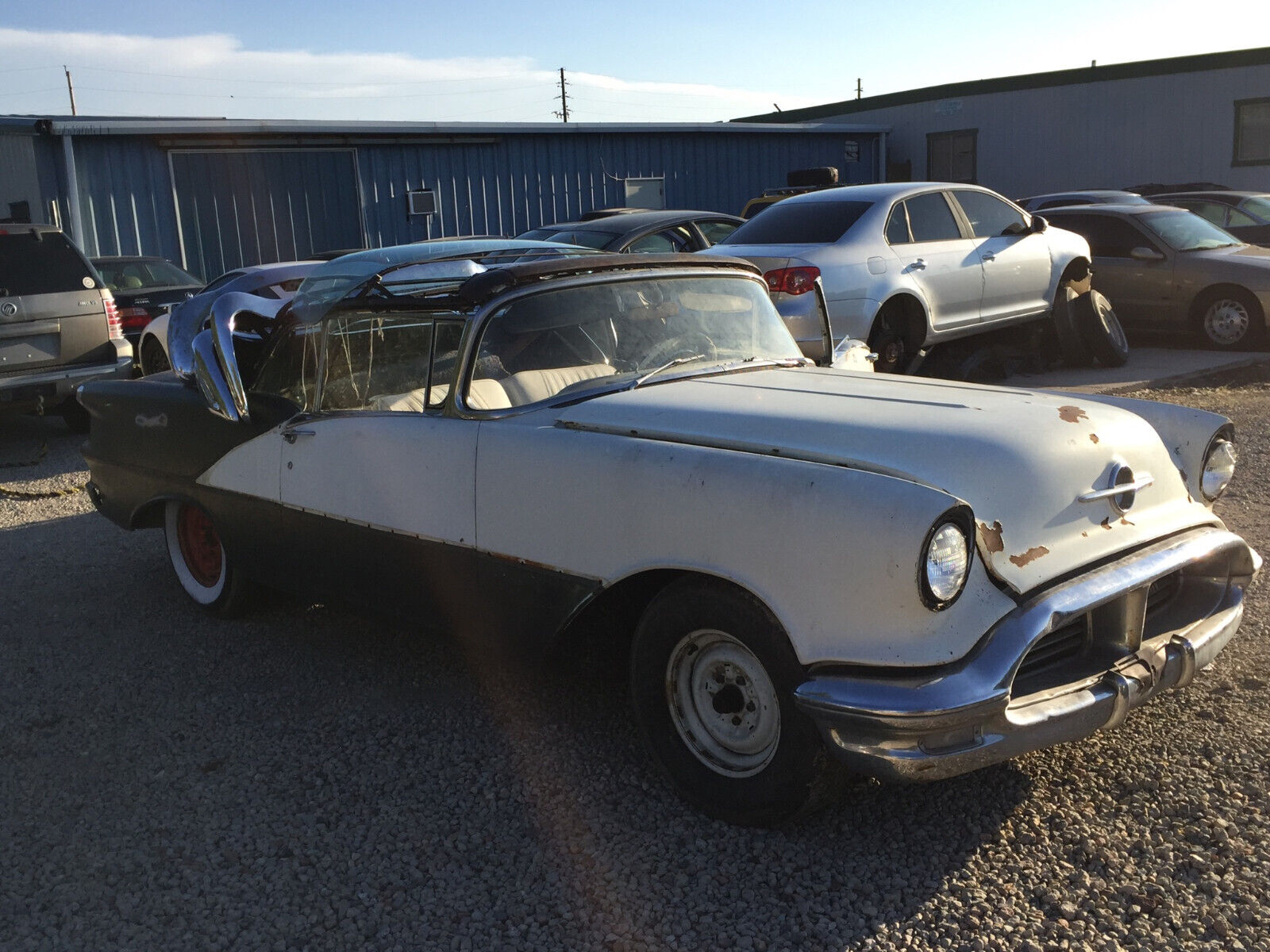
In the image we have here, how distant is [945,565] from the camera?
277cm

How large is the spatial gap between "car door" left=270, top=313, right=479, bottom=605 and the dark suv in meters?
5.80

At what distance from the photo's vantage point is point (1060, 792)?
329cm

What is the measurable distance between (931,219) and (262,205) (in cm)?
1231

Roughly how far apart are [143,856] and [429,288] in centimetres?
207

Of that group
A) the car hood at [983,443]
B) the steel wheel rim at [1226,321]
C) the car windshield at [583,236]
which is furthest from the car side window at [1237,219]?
the car hood at [983,443]

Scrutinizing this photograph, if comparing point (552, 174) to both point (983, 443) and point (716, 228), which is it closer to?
point (716, 228)

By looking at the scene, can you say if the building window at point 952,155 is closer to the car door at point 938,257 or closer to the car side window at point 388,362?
the car door at point 938,257

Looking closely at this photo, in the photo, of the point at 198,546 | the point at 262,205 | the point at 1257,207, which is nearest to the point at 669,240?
the point at 198,546

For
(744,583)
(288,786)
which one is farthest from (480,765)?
(744,583)

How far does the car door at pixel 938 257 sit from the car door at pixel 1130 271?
354 cm

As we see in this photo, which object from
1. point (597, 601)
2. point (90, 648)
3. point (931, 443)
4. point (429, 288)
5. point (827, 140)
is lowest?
point (90, 648)

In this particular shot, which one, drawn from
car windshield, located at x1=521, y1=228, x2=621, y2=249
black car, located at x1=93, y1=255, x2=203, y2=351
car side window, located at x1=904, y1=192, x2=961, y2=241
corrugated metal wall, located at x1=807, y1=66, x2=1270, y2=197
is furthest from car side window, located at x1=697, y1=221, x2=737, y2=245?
corrugated metal wall, located at x1=807, y1=66, x2=1270, y2=197

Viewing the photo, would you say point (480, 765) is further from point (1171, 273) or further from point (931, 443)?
point (1171, 273)

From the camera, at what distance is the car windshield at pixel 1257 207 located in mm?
15234
